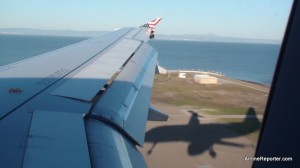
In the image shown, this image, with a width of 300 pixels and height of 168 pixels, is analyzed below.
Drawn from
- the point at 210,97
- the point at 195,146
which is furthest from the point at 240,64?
the point at 195,146

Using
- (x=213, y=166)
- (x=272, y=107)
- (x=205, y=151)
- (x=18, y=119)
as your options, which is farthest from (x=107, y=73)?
(x=205, y=151)

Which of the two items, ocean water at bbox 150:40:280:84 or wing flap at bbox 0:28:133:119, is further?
wing flap at bbox 0:28:133:119

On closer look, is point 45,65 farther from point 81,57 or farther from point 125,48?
point 125,48

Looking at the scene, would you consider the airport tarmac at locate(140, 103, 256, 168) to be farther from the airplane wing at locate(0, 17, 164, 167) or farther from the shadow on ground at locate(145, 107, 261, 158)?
the airplane wing at locate(0, 17, 164, 167)

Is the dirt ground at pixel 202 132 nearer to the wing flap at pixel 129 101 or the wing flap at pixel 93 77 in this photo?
the wing flap at pixel 129 101

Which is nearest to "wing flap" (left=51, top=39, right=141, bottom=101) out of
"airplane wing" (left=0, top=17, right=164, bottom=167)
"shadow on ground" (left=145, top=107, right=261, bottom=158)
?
"airplane wing" (left=0, top=17, right=164, bottom=167)

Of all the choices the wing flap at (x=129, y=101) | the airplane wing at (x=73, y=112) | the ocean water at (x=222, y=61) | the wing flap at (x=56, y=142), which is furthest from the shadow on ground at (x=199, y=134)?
the wing flap at (x=56, y=142)
